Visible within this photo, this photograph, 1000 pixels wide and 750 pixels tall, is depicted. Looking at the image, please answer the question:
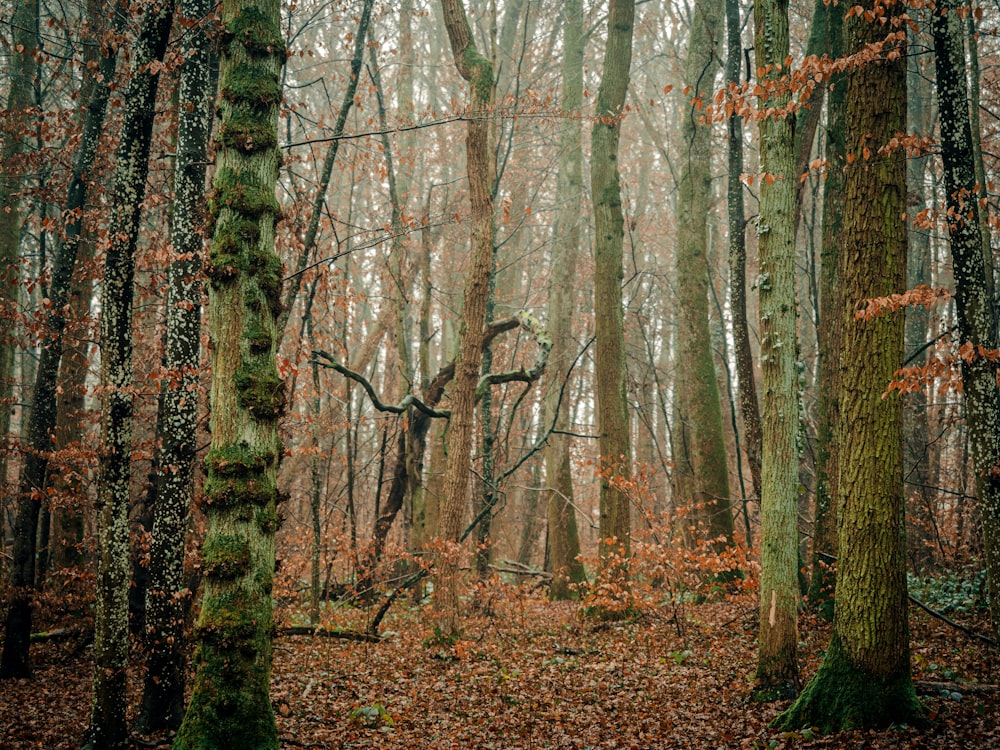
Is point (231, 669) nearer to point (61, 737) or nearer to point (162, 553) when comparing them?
point (162, 553)

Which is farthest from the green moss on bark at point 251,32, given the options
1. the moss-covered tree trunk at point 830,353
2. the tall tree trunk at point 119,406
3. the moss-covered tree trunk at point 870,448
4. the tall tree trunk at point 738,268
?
the moss-covered tree trunk at point 830,353

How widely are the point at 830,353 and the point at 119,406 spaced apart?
320 inches

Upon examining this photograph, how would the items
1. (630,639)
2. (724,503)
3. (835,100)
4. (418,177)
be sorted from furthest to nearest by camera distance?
(418,177) < (724,503) < (630,639) < (835,100)

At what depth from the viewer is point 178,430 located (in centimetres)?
607

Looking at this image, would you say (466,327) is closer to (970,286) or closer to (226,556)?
(226,556)

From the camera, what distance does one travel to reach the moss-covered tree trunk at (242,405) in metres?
4.20

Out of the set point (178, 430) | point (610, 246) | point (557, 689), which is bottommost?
point (557, 689)

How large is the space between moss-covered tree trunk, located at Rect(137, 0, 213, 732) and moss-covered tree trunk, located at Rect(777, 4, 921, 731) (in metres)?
5.24

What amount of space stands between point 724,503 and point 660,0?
1765 centimetres

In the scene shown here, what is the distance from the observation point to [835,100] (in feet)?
29.6

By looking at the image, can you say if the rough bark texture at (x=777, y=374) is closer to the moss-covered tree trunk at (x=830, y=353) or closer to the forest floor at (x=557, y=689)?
the forest floor at (x=557, y=689)

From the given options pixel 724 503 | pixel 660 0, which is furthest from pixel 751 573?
pixel 660 0

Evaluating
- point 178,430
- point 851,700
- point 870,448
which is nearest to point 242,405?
point 178,430

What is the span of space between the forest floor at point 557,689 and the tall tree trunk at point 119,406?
0.71m
